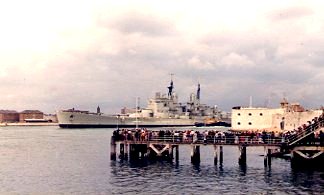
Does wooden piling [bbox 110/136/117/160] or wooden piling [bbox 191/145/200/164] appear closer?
wooden piling [bbox 191/145/200/164]

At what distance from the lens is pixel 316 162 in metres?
48.3

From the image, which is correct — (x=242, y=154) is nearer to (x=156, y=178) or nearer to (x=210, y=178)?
(x=210, y=178)

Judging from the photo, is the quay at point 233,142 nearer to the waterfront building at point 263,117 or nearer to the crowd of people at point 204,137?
the crowd of people at point 204,137

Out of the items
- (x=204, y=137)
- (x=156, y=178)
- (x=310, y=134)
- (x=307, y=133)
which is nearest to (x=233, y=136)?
(x=204, y=137)

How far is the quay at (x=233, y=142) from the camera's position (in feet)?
149

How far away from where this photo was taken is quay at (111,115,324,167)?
4538 cm

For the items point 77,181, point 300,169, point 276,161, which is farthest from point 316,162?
point 77,181

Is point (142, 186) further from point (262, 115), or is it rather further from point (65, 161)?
point (262, 115)

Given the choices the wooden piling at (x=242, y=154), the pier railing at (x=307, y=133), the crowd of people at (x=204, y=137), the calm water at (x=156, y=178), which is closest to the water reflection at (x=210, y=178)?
the calm water at (x=156, y=178)

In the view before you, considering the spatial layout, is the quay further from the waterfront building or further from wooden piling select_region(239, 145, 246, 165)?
the waterfront building

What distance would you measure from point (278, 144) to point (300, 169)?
118 inches

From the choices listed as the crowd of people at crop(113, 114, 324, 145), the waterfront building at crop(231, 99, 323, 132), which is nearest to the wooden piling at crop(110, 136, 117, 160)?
the crowd of people at crop(113, 114, 324, 145)

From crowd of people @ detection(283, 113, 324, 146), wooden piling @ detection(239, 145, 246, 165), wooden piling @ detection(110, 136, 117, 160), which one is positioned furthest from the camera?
wooden piling @ detection(110, 136, 117, 160)

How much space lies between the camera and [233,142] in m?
47.6
